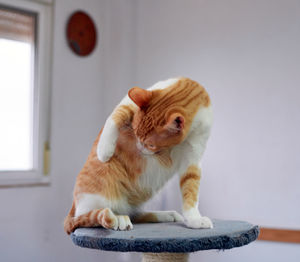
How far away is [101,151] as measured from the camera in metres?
1.13

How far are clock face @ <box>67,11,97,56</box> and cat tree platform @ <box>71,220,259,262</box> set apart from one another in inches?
67.3

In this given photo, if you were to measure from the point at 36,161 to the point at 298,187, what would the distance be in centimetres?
151

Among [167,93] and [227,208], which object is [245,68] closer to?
[227,208]

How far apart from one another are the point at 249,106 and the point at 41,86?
1261mm

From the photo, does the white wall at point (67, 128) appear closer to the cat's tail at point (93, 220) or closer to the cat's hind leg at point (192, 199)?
the cat's tail at point (93, 220)

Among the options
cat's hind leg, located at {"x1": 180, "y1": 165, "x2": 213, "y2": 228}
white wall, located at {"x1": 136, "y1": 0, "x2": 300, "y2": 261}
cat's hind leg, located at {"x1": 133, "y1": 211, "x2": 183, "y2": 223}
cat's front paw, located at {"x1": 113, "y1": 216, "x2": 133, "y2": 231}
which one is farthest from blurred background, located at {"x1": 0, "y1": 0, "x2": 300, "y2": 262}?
cat's front paw, located at {"x1": 113, "y1": 216, "x2": 133, "y2": 231}

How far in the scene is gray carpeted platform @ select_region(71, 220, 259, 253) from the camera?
3.15 feet

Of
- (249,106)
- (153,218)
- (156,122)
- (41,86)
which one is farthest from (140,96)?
(41,86)

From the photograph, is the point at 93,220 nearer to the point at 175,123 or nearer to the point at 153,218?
the point at 153,218

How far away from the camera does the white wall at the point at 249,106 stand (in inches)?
77.0

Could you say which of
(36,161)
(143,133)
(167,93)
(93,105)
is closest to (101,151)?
(143,133)

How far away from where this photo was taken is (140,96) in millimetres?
1055

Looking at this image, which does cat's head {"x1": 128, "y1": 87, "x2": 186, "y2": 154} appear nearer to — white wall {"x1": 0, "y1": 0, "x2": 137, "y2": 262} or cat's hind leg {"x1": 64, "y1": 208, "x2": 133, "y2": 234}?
cat's hind leg {"x1": 64, "y1": 208, "x2": 133, "y2": 234}

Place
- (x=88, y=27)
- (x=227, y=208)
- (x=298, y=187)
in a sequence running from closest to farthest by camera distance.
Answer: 1. (x=298, y=187)
2. (x=227, y=208)
3. (x=88, y=27)
